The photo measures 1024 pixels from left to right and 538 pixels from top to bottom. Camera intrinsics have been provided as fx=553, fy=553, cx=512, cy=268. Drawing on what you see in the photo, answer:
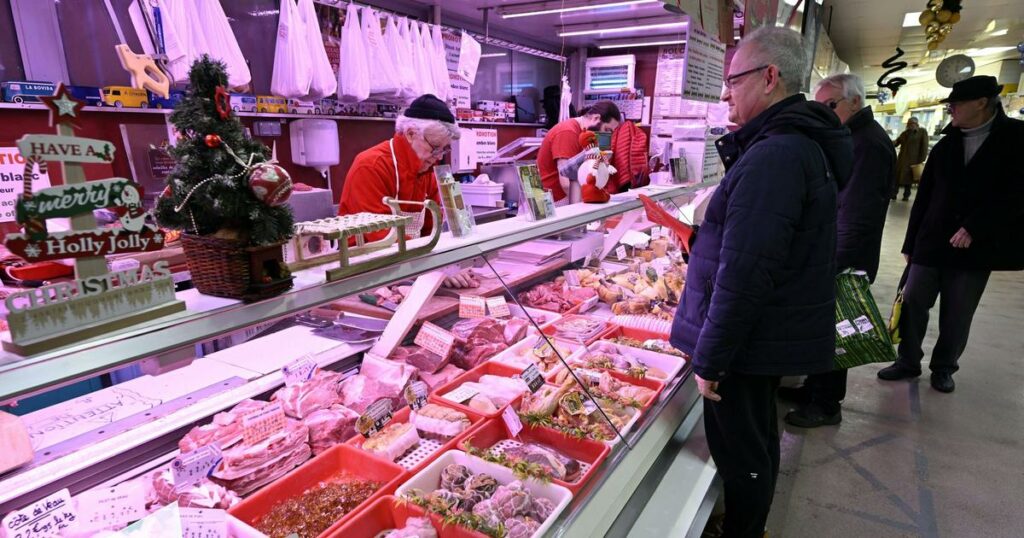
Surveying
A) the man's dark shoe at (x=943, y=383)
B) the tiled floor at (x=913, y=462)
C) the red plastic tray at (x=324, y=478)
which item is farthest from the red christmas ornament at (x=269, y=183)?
the man's dark shoe at (x=943, y=383)

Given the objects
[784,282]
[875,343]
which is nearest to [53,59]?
[784,282]

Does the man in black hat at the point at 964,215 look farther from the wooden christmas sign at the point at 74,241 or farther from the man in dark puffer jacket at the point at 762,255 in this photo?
the wooden christmas sign at the point at 74,241

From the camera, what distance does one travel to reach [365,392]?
2.13 m

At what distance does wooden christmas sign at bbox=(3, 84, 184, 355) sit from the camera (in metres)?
0.96

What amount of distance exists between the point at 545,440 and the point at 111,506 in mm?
1405

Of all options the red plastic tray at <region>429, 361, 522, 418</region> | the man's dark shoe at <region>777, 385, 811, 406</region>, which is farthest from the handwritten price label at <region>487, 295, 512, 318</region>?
the man's dark shoe at <region>777, 385, 811, 406</region>

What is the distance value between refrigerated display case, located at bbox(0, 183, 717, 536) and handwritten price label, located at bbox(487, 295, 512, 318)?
5 cm

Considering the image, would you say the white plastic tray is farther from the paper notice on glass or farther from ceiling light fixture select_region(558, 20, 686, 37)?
ceiling light fixture select_region(558, 20, 686, 37)

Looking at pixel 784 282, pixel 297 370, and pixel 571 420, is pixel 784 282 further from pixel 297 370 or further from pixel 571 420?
pixel 297 370

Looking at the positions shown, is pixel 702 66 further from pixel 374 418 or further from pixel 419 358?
pixel 374 418

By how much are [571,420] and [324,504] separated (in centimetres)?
98

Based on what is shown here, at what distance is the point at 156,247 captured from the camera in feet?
3.75

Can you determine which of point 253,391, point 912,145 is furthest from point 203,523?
point 912,145

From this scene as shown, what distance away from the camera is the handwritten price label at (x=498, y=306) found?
282 cm
